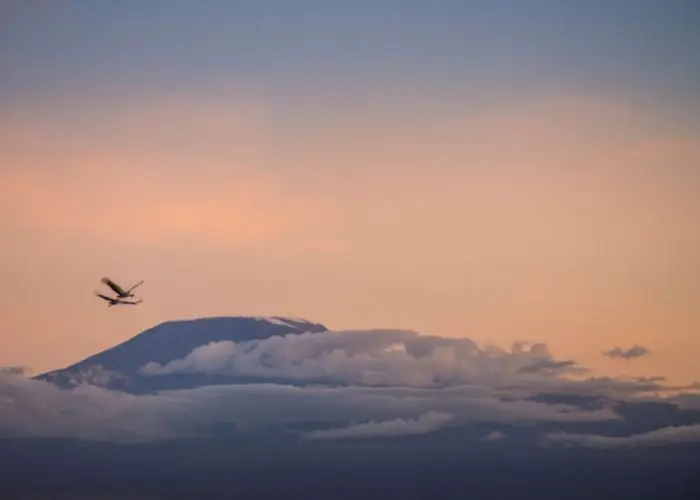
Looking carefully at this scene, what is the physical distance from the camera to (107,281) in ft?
115
